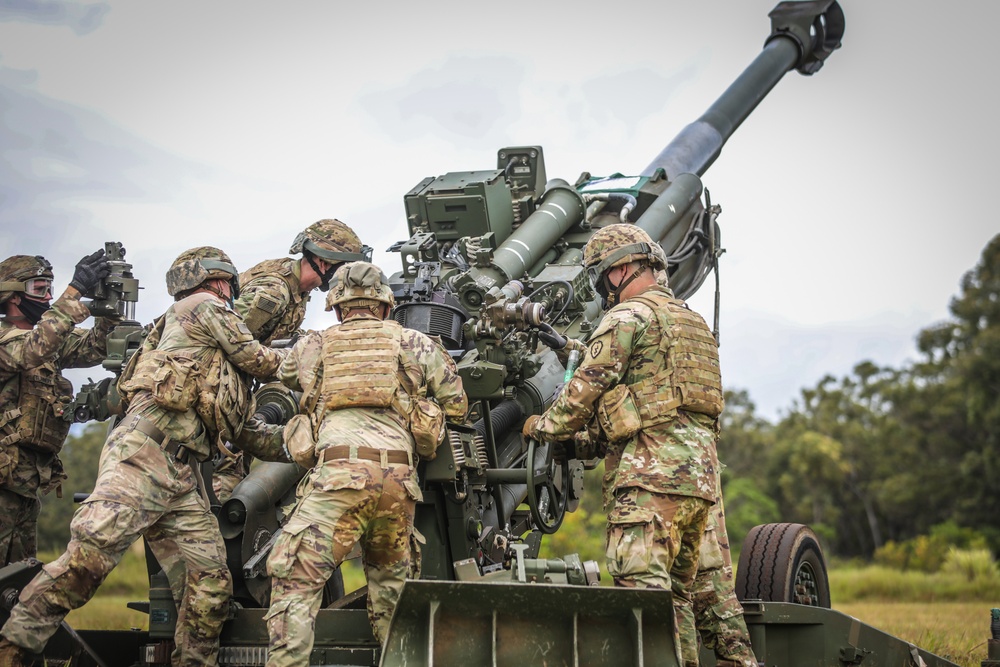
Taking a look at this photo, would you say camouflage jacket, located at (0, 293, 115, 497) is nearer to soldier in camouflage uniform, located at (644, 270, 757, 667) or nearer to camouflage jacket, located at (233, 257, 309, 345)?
camouflage jacket, located at (233, 257, 309, 345)

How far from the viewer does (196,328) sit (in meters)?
5.70

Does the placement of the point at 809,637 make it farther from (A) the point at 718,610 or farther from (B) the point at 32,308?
(B) the point at 32,308

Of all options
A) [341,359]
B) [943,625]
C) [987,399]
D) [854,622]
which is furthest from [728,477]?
[341,359]

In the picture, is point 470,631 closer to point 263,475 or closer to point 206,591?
Answer: point 206,591

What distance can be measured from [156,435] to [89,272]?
5.39 feet

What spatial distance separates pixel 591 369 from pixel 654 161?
4.37 meters

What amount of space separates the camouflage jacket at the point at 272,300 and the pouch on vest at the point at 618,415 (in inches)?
87.9

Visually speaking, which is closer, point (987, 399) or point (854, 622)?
point (854, 622)

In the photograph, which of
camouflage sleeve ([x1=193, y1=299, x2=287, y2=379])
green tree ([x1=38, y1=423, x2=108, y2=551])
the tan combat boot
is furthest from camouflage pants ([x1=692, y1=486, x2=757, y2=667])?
green tree ([x1=38, y1=423, x2=108, y2=551])

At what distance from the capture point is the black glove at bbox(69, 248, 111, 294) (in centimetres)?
674

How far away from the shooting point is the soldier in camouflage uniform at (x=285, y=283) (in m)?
6.64

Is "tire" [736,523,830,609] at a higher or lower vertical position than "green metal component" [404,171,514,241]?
lower

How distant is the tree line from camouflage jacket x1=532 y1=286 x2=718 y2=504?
15.5 m

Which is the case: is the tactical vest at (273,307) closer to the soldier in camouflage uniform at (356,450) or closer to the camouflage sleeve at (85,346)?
the camouflage sleeve at (85,346)
